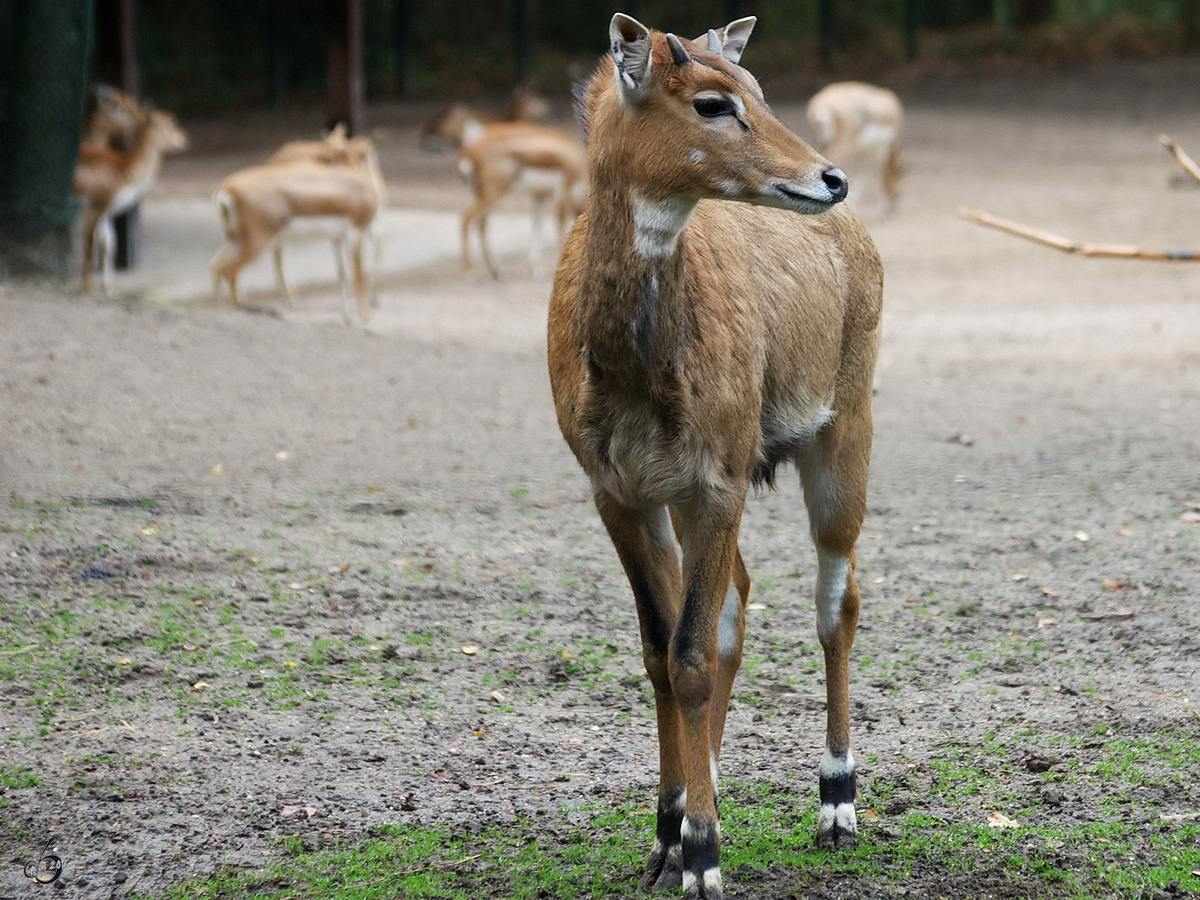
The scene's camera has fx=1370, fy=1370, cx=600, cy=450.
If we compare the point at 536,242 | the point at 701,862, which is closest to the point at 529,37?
the point at 536,242

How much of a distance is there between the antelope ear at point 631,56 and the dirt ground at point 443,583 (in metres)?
0.93

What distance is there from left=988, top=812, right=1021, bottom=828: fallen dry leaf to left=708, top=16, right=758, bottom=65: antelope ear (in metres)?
2.12

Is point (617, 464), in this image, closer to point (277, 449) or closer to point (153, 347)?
point (277, 449)

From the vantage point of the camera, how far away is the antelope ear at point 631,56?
9.77 ft

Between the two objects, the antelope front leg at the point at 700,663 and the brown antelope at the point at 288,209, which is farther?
the brown antelope at the point at 288,209

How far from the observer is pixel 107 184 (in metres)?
13.2

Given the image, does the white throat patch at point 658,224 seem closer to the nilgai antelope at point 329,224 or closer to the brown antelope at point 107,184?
the nilgai antelope at point 329,224

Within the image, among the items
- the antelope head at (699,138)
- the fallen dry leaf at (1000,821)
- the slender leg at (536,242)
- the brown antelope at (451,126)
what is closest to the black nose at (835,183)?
the antelope head at (699,138)

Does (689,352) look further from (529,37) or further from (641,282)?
(529,37)

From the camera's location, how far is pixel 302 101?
3278 cm

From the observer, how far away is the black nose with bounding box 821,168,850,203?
9.66ft

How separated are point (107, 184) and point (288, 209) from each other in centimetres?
199

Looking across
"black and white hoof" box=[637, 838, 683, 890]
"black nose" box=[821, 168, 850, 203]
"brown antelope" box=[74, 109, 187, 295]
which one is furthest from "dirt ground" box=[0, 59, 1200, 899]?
"brown antelope" box=[74, 109, 187, 295]

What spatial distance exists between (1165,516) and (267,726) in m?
4.26
